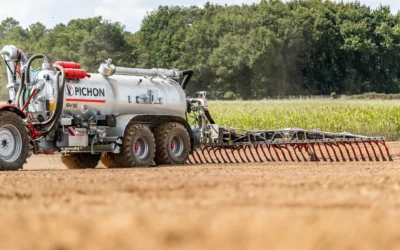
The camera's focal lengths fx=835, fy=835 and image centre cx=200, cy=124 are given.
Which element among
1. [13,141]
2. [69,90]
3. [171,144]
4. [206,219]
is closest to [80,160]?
[171,144]

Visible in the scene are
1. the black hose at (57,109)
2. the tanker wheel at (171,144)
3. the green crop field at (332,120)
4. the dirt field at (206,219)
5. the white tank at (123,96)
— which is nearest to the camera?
the dirt field at (206,219)

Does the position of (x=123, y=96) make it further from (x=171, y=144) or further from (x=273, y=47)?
(x=273, y=47)

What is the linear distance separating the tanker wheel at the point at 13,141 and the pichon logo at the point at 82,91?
1716mm

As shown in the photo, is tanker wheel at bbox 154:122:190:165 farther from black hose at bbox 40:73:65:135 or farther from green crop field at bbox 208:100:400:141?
green crop field at bbox 208:100:400:141

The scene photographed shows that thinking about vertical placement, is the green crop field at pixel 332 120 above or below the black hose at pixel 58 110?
below

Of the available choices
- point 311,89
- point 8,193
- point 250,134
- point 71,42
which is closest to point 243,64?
point 311,89

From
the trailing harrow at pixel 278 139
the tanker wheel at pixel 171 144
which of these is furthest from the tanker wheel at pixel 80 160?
the trailing harrow at pixel 278 139

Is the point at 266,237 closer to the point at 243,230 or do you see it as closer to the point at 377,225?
the point at 243,230

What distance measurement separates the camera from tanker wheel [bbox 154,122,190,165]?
1911 cm

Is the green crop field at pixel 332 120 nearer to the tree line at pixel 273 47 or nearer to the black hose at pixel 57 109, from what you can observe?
the black hose at pixel 57 109

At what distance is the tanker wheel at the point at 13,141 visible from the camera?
50.6 ft

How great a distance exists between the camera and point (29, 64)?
16.8 m

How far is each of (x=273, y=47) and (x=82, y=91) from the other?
65.0 meters

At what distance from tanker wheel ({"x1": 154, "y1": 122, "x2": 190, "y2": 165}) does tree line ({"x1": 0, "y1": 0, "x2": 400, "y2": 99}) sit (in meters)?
52.0
